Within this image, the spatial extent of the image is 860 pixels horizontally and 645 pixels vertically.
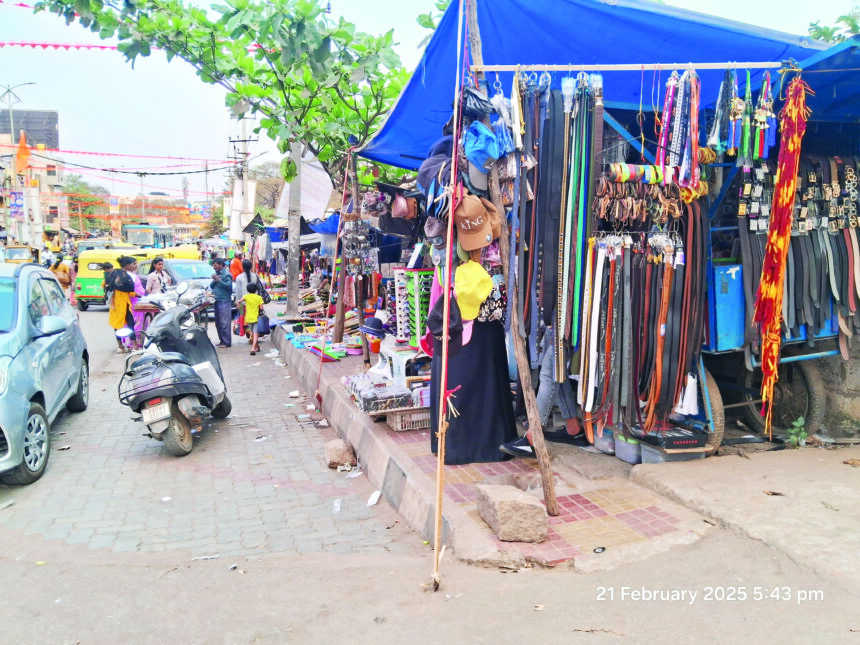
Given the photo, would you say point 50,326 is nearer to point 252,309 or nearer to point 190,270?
point 252,309

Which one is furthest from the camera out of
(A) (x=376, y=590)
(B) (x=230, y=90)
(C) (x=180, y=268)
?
(C) (x=180, y=268)

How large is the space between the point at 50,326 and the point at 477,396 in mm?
3983

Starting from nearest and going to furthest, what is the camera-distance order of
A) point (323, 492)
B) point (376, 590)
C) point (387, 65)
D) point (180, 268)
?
point (376, 590) → point (323, 492) → point (387, 65) → point (180, 268)

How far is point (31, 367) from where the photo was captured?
546 cm

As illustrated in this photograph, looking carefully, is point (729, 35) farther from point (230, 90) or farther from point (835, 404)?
point (230, 90)

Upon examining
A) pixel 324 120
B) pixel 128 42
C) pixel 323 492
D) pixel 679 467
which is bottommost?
pixel 323 492

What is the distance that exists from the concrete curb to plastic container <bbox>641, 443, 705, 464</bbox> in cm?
157

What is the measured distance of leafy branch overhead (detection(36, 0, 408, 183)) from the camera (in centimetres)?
775

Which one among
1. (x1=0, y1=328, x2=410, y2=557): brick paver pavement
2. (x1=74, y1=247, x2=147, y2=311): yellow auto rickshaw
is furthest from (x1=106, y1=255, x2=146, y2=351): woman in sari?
(x1=74, y1=247, x2=147, y2=311): yellow auto rickshaw

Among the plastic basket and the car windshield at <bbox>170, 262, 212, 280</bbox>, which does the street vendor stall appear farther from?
the car windshield at <bbox>170, 262, 212, 280</bbox>

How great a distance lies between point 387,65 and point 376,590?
Answer: 22.4 feet

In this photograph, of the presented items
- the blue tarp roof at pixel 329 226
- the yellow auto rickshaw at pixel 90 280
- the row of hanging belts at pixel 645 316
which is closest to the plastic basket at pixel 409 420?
the row of hanging belts at pixel 645 316

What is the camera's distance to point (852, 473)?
13.9 feet

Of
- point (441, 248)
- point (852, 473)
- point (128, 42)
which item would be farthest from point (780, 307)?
point (128, 42)
